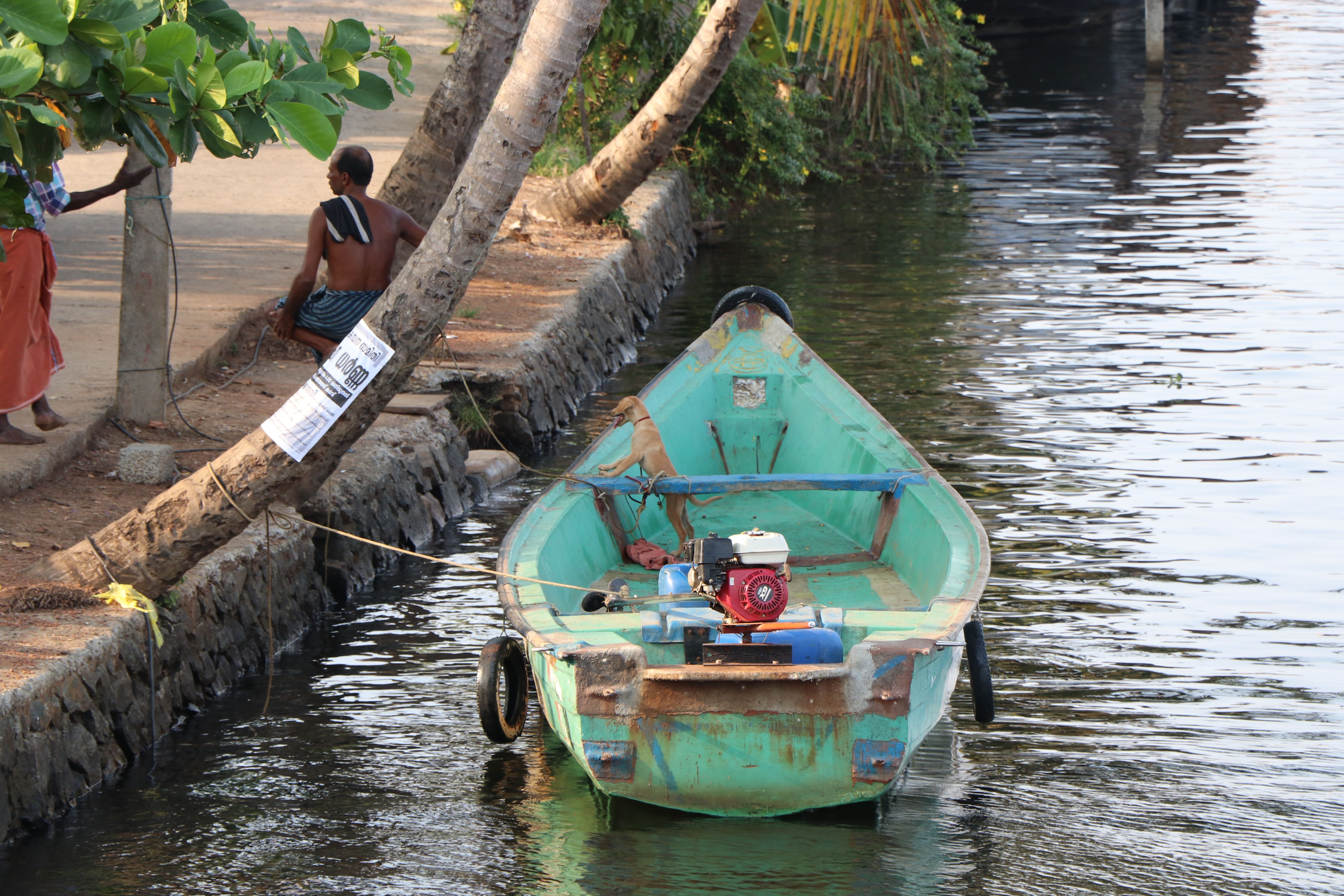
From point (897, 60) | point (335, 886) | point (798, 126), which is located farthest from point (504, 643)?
point (798, 126)

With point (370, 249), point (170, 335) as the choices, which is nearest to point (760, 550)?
point (370, 249)

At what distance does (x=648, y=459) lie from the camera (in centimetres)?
784

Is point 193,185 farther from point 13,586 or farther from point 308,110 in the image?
point 308,110

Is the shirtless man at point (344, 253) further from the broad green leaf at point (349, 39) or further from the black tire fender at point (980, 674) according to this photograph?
the black tire fender at point (980, 674)

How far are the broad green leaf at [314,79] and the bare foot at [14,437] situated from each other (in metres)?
3.35

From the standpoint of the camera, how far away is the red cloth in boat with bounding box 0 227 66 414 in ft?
26.1

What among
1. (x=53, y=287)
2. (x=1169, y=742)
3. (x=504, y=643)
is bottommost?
(x=1169, y=742)

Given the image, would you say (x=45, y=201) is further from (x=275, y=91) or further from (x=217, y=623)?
(x=275, y=91)

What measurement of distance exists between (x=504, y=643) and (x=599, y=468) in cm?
153

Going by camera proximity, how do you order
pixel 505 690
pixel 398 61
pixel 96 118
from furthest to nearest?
pixel 398 61 < pixel 505 690 < pixel 96 118

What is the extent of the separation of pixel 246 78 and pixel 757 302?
200 inches

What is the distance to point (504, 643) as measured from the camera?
6.53 metres

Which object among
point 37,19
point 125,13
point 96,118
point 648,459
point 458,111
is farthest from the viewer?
point 458,111

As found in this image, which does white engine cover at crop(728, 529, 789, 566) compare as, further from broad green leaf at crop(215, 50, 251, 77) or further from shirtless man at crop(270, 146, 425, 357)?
shirtless man at crop(270, 146, 425, 357)
